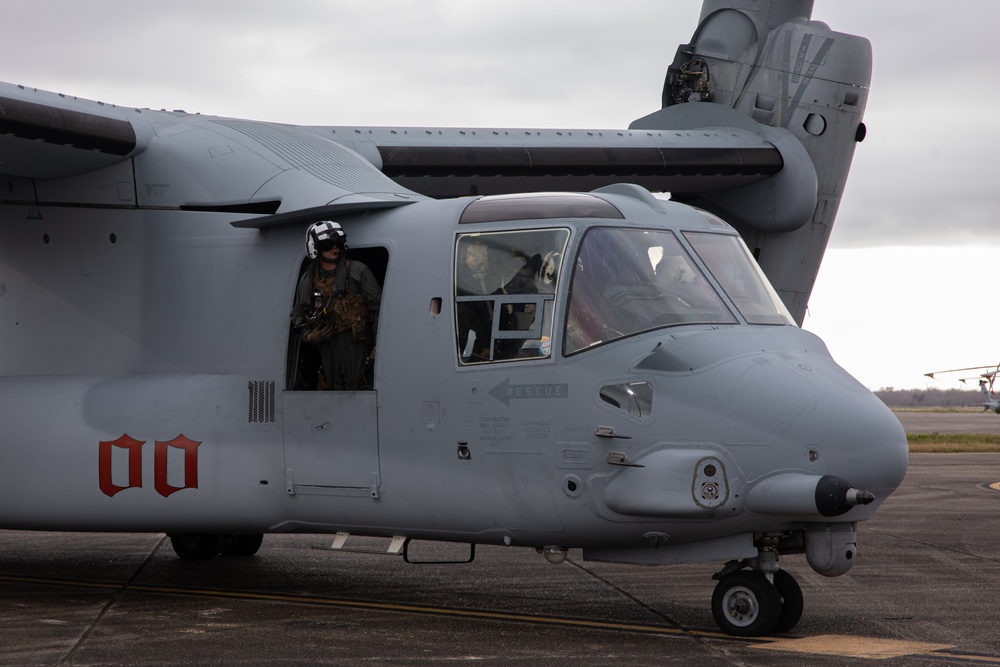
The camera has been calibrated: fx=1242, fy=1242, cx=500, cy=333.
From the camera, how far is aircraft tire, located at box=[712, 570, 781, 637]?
25.4 ft

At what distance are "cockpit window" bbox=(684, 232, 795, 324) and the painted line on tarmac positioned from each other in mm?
2074

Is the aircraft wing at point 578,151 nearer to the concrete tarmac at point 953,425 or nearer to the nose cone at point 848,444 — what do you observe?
the nose cone at point 848,444

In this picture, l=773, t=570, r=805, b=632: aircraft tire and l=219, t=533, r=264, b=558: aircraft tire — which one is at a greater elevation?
l=773, t=570, r=805, b=632: aircraft tire

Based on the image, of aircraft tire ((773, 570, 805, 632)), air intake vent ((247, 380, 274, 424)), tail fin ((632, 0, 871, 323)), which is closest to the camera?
aircraft tire ((773, 570, 805, 632))

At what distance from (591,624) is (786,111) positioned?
9.08m

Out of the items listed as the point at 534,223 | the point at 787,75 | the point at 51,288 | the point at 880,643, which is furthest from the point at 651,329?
the point at 787,75

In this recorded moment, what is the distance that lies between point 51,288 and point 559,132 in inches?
250

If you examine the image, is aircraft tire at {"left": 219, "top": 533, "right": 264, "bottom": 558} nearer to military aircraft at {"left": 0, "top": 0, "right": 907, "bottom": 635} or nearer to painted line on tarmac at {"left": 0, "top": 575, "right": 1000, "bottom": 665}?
military aircraft at {"left": 0, "top": 0, "right": 907, "bottom": 635}

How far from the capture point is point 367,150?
12.8 metres

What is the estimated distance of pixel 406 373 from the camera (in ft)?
28.5

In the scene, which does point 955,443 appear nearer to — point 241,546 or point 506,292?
point 241,546

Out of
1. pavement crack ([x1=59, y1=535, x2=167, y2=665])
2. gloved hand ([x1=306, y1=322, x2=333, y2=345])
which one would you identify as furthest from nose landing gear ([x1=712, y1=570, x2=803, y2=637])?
pavement crack ([x1=59, y1=535, x2=167, y2=665])

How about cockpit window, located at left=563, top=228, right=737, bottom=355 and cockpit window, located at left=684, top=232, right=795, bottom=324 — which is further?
cockpit window, located at left=684, top=232, right=795, bottom=324

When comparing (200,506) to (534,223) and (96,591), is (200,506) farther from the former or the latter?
(534,223)
